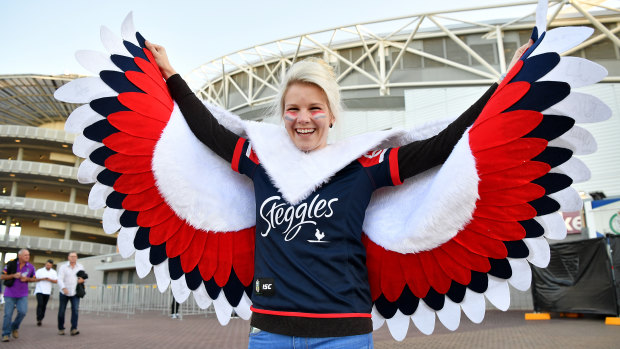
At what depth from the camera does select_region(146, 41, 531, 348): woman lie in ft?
4.81

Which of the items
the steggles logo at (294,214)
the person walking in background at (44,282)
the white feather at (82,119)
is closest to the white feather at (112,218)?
the white feather at (82,119)

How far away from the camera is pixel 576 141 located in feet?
5.00

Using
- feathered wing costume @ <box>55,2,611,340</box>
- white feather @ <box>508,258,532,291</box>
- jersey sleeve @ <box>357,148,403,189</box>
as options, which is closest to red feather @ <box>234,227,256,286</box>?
feathered wing costume @ <box>55,2,611,340</box>

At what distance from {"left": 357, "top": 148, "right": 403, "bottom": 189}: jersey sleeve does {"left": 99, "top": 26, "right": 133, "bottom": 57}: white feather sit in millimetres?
1167

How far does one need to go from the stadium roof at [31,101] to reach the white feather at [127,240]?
129ft

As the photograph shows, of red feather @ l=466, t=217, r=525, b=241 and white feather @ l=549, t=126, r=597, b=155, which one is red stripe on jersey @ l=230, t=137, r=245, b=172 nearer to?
red feather @ l=466, t=217, r=525, b=241

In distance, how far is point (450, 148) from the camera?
64.1 inches

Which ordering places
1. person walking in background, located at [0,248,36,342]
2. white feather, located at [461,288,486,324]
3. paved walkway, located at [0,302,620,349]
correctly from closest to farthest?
white feather, located at [461,288,486,324], paved walkway, located at [0,302,620,349], person walking in background, located at [0,248,36,342]

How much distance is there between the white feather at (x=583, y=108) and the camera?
143 centimetres

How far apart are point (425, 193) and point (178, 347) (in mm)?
6529

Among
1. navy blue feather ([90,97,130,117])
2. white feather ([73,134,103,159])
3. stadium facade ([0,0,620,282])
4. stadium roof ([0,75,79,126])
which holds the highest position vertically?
stadium roof ([0,75,79,126])

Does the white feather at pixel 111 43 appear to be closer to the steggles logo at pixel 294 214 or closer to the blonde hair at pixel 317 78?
the blonde hair at pixel 317 78

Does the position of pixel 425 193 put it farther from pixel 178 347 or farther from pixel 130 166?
pixel 178 347

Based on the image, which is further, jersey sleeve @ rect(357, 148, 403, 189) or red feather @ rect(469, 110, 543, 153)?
jersey sleeve @ rect(357, 148, 403, 189)
